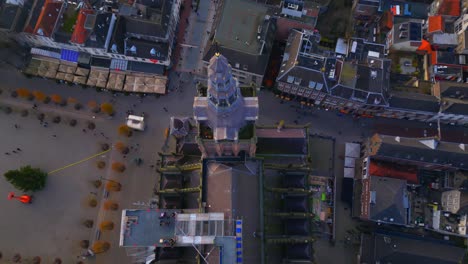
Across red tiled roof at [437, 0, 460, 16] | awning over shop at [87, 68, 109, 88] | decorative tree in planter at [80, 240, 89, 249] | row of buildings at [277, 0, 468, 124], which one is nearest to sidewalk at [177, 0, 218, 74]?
awning over shop at [87, 68, 109, 88]

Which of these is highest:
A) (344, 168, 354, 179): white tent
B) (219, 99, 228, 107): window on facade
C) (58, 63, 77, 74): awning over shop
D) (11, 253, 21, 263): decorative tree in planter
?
(58, 63, 77, 74): awning over shop

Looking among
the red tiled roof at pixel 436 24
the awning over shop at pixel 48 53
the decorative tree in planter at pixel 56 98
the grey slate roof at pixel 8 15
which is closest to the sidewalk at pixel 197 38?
the decorative tree in planter at pixel 56 98

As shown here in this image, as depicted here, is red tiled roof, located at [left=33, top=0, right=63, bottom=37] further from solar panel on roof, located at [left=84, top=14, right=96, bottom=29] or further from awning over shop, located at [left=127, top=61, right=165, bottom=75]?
awning over shop, located at [left=127, top=61, right=165, bottom=75]

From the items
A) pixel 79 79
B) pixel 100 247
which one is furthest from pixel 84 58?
pixel 100 247

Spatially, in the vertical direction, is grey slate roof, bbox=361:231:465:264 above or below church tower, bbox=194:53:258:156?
below

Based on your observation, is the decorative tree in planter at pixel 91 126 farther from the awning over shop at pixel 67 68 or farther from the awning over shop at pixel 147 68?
the awning over shop at pixel 147 68

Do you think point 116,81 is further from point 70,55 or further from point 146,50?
point 70,55
